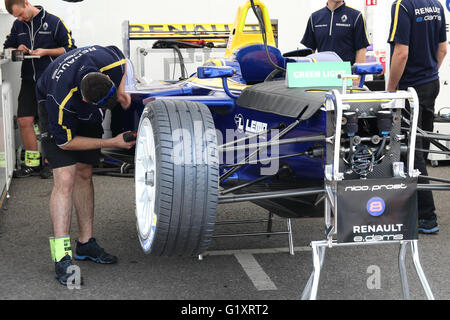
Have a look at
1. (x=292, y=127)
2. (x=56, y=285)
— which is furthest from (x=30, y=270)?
(x=292, y=127)

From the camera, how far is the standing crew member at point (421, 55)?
5051 mm

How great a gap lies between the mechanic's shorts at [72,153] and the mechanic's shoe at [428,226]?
2.60m

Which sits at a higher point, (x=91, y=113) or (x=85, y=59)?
(x=85, y=59)

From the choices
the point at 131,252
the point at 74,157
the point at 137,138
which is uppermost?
the point at 137,138

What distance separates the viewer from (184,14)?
26.9 ft

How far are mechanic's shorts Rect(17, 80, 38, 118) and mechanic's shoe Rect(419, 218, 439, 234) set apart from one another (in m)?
4.45

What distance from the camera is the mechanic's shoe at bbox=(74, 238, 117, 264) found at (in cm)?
436

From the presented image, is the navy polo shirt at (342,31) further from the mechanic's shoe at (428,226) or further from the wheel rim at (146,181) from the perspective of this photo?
the wheel rim at (146,181)

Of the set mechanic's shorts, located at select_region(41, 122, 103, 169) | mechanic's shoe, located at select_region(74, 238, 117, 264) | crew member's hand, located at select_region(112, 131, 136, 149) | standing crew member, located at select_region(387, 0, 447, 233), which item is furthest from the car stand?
standing crew member, located at select_region(387, 0, 447, 233)

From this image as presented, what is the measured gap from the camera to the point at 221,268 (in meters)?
4.30

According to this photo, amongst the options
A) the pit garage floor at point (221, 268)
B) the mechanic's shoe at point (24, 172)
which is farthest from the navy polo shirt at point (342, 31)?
the mechanic's shoe at point (24, 172)

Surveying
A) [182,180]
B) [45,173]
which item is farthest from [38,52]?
[182,180]
